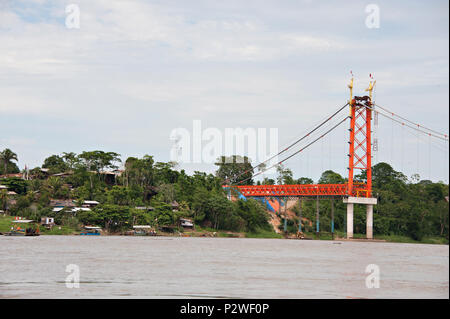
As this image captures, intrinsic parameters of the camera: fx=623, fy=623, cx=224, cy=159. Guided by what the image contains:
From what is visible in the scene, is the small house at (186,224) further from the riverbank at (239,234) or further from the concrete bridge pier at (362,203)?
the concrete bridge pier at (362,203)

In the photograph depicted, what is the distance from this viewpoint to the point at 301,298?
80.9 ft

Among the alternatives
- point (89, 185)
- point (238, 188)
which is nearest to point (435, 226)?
point (238, 188)

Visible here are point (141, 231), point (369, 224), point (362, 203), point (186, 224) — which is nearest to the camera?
point (141, 231)

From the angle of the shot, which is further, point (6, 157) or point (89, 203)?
point (6, 157)

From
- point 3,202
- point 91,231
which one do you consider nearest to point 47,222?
point 91,231

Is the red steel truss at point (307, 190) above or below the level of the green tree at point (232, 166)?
below

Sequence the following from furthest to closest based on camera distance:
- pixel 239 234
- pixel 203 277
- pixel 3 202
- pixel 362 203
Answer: pixel 239 234, pixel 362 203, pixel 3 202, pixel 203 277

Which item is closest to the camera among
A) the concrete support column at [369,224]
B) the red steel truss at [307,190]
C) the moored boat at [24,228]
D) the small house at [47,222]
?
the moored boat at [24,228]

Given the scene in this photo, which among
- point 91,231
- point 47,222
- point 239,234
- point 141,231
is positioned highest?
point 47,222

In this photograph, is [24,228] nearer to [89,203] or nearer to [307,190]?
[89,203]

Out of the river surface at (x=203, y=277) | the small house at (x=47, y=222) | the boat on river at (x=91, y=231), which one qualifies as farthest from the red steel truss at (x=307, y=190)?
the river surface at (x=203, y=277)

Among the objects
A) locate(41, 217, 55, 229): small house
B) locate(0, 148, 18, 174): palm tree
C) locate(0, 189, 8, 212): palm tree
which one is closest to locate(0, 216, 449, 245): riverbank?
locate(41, 217, 55, 229): small house

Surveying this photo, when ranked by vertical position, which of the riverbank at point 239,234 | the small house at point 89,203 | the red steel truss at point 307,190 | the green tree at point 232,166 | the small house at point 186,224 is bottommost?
the riverbank at point 239,234
